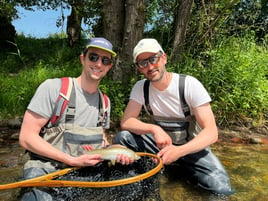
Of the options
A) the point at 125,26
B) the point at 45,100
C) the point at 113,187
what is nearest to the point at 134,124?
the point at 113,187

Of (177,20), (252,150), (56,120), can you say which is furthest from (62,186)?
(177,20)

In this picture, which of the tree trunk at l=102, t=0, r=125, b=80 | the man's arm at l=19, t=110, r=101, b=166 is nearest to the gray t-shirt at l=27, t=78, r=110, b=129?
the man's arm at l=19, t=110, r=101, b=166

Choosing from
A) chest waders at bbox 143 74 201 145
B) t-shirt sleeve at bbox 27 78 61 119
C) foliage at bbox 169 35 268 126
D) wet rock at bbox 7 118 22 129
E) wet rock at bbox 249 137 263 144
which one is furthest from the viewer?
foliage at bbox 169 35 268 126

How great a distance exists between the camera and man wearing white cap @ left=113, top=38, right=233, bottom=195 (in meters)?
3.37

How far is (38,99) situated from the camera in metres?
2.96

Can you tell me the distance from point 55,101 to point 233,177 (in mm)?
2736

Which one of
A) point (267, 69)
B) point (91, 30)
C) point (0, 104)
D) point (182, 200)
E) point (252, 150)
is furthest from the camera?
point (91, 30)

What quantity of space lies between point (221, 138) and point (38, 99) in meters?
4.22

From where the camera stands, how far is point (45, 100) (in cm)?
296

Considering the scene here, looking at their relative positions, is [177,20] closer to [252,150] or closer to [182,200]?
[252,150]

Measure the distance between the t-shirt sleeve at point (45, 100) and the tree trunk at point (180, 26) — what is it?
4487 mm

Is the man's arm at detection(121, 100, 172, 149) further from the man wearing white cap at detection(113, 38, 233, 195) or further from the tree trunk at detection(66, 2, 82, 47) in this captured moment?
the tree trunk at detection(66, 2, 82, 47)

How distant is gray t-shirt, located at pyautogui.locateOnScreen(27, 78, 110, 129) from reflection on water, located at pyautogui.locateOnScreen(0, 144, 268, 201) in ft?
3.58

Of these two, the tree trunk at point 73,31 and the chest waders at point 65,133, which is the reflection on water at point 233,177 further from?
the tree trunk at point 73,31
